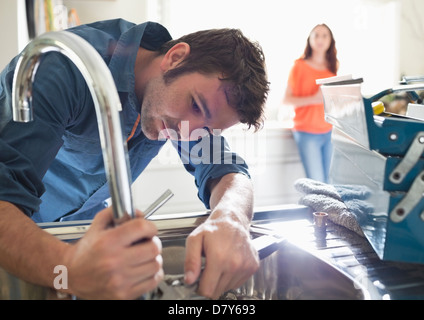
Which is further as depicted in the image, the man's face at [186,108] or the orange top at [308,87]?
the orange top at [308,87]

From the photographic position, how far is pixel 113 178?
1.22ft

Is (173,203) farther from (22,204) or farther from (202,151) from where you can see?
(22,204)

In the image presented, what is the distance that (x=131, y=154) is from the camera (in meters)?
1.09

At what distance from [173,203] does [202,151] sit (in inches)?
68.7

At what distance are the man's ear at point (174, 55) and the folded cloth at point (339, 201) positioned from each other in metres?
0.43

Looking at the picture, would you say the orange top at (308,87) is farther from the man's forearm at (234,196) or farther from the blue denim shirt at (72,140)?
the man's forearm at (234,196)

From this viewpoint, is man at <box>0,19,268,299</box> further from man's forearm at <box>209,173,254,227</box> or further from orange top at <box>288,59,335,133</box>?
orange top at <box>288,59,335,133</box>

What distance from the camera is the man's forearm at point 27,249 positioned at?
20.0 inches

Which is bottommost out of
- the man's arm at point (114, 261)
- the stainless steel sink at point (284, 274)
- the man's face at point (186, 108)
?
the stainless steel sink at point (284, 274)

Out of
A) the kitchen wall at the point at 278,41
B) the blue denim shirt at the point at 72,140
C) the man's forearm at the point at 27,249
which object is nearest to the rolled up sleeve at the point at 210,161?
the blue denim shirt at the point at 72,140

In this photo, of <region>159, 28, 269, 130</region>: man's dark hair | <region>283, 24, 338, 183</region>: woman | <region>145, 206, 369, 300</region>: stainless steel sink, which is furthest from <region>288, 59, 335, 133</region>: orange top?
<region>145, 206, 369, 300</region>: stainless steel sink

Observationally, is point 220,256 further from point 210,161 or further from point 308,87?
point 308,87

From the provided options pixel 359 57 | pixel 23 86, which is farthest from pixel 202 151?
pixel 359 57
